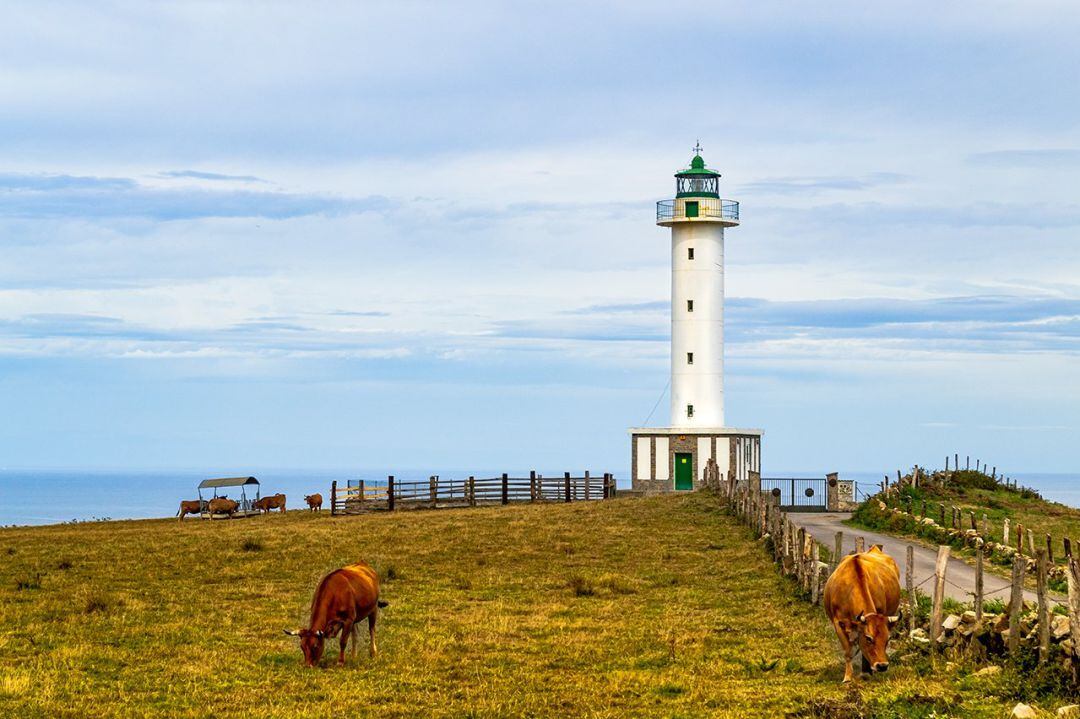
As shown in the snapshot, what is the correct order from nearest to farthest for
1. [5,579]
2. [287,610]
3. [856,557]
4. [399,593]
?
[856,557] < [287,610] < [399,593] < [5,579]

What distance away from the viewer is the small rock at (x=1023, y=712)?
517 inches

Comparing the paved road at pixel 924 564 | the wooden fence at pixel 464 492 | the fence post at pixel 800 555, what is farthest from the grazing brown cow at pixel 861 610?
the wooden fence at pixel 464 492

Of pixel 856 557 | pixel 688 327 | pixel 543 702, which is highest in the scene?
pixel 688 327

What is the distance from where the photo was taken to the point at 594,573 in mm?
27859

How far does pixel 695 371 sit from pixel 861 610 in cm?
4253

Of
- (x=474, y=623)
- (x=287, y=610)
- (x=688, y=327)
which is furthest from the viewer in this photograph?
(x=688, y=327)

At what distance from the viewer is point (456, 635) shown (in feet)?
66.1

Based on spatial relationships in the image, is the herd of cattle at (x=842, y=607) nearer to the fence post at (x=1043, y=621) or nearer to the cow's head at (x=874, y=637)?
the cow's head at (x=874, y=637)

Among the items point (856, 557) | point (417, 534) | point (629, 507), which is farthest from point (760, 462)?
point (856, 557)

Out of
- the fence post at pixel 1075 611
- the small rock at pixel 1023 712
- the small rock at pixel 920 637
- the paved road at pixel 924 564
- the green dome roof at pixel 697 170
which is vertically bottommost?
the paved road at pixel 924 564

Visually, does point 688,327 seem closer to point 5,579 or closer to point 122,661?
point 5,579

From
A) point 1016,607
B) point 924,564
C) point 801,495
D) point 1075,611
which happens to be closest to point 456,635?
point 1016,607

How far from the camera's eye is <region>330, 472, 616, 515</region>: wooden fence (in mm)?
52812

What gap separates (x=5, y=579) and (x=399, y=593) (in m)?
8.21
